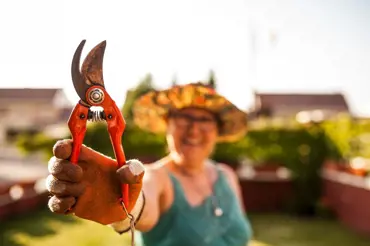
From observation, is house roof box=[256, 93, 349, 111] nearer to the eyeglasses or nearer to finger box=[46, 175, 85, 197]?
the eyeglasses

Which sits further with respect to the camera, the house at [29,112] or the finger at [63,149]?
the house at [29,112]

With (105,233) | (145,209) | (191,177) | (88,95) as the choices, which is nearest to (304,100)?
(105,233)

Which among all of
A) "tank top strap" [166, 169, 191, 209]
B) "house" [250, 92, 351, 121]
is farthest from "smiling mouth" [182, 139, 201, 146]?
"house" [250, 92, 351, 121]

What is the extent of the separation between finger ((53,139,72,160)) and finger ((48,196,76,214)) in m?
0.12

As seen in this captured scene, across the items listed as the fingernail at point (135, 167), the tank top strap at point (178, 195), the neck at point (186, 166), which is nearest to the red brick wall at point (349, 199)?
the neck at point (186, 166)

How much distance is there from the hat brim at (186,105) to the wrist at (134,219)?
3.40ft

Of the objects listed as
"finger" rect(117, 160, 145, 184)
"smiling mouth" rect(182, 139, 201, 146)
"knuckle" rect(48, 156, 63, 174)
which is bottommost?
"finger" rect(117, 160, 145, 184)

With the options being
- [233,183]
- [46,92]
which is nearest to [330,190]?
[233,183]

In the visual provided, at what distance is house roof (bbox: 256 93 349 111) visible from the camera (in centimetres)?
4250

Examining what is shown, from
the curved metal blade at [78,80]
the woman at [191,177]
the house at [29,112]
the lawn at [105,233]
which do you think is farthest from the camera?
the house at [29,112]

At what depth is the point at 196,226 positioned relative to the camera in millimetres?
2688

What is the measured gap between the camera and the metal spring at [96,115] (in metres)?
1.30

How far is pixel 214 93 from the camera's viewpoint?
2.83 meters

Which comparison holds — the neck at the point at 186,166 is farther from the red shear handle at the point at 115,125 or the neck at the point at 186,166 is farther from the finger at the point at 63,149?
the finger at the point at 63,149
